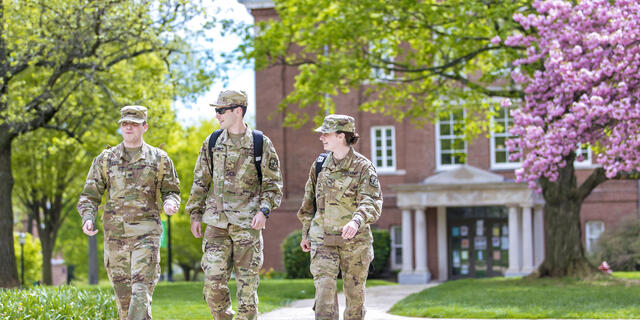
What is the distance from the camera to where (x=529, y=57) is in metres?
18.2

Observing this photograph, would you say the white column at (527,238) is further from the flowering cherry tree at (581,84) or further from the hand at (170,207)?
the hand at (170,207)

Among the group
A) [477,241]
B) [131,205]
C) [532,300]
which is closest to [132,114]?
[131,205]

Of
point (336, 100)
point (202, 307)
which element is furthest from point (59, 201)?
point (202, 307)

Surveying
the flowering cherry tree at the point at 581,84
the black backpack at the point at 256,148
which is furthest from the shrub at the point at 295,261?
the black backpack at the point at 256,148

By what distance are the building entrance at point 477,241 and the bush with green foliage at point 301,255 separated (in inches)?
100.0

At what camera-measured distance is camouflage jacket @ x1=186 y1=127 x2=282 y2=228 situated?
7648mm

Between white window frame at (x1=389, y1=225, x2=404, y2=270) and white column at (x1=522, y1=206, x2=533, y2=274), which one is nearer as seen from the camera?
white column at (x1=522, y1=206, x2=533, y2=274)

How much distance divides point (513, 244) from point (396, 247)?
16.8ft

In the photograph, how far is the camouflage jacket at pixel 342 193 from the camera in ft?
25.8

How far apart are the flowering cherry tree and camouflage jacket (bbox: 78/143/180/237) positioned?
1046 centimetres

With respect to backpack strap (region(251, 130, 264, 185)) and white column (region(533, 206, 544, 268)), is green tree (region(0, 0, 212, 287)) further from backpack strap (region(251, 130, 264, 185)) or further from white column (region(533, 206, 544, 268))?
white column (region(533, 206, 544, 268))

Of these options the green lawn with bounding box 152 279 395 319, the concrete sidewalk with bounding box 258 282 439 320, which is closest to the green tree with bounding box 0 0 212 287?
the green lawn with bounding box 152 279 395 319

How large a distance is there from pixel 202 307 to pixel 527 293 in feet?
21.0

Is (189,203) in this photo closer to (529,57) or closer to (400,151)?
(529,57)
